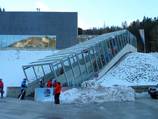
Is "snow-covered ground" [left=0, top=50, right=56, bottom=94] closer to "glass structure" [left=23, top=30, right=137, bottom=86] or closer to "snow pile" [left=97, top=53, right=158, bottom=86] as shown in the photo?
"glass structure" [left=23, top=30, right=137, bottom=86]

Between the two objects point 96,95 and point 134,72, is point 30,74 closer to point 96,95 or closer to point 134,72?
point 96,95

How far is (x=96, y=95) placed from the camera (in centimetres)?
2870

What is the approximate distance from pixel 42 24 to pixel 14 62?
76.7ft

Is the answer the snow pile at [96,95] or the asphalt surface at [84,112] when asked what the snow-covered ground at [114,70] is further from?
the asphalt surface at [84,112]

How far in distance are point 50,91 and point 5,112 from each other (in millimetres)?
8054

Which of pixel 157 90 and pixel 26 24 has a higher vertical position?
pixel 26 24

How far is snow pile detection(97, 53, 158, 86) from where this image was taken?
4347cm

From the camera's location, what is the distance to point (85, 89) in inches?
1147

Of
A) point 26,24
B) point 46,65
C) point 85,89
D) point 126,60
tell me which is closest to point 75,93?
point 85,89

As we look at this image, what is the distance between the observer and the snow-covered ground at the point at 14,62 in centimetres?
4204

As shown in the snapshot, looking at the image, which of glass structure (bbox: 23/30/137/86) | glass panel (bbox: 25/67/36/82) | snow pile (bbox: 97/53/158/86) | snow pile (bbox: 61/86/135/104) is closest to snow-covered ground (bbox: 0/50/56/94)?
glass panel (bbox: 25/67/36/82)

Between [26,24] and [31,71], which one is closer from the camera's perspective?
[31,71]

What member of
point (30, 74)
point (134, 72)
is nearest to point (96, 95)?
point (30, 74)

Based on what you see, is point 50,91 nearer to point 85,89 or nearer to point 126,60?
point 85,89
